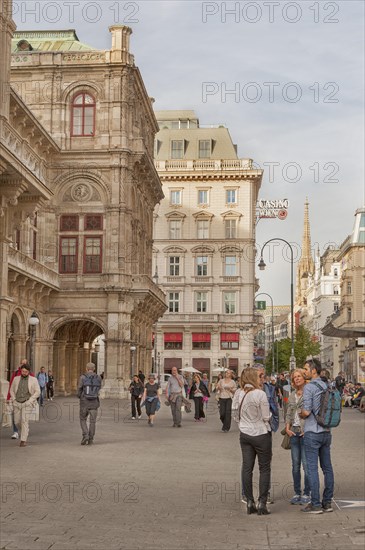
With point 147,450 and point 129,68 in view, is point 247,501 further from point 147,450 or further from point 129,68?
point 129,68

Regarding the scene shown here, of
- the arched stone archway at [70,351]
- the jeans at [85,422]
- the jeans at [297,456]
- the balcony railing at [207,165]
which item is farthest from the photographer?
the balcony railing at [207,165]

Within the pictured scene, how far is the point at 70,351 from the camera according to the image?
5056 cm

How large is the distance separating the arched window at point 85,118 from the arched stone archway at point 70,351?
10.2 m

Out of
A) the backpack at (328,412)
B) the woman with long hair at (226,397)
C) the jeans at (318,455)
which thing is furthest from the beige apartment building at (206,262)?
the backpack at (328,412)

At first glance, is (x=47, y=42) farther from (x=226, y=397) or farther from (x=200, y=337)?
(x=200, y=337)

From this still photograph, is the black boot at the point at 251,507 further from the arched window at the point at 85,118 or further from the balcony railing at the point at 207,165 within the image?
the balcony railing at the point at 207,165

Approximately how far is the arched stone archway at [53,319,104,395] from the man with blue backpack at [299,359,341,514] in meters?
36.3

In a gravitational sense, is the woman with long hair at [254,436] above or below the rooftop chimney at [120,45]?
below

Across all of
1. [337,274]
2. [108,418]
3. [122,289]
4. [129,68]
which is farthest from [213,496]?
[337,274]

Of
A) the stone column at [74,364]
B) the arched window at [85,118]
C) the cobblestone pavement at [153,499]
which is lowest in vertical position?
the cobblestone pavement at [153,499]

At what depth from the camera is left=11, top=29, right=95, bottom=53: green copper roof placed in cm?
4919

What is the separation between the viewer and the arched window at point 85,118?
47.2 m

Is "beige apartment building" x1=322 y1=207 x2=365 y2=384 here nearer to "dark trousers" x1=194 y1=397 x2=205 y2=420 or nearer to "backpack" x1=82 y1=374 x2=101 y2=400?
"dark trousers" x1=194 y1=397 x2=205 y2=420

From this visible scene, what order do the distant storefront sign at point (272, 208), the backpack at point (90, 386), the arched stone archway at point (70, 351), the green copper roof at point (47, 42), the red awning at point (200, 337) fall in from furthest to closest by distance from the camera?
the distant storefront sign at point (272, 208) → the red awning at point (200, 337) → the green copper roof at point (47, 42) → the arched stone archway at point (70, 351) → the backpack at point (90, 386)
